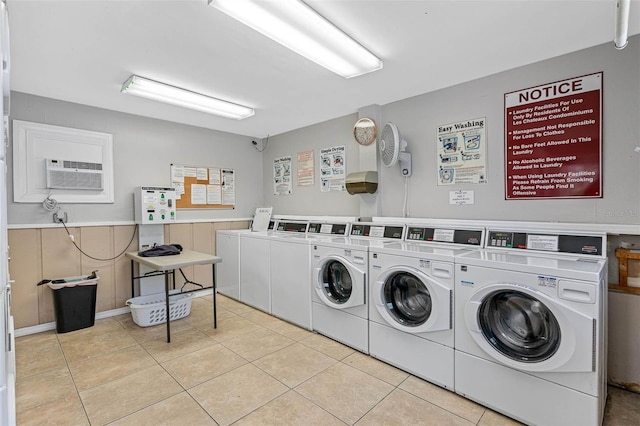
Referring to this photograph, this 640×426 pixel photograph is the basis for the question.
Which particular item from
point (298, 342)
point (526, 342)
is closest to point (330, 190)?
point (298, 342)

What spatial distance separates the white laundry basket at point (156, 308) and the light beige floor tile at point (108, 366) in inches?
21.2

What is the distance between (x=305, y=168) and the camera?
4.55 metres

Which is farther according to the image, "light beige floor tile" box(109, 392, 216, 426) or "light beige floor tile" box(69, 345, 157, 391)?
"light beige floor tile" box(69, 345, 157, 391)

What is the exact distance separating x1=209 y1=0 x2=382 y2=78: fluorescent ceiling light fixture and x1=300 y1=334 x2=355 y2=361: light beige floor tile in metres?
2.41

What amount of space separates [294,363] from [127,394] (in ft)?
3.95

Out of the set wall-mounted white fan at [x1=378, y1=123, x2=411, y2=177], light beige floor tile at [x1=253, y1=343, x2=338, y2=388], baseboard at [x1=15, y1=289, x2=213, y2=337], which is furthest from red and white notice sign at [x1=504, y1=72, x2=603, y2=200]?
baseboard at [x1=15, y1=289, x2=213, y2=337]

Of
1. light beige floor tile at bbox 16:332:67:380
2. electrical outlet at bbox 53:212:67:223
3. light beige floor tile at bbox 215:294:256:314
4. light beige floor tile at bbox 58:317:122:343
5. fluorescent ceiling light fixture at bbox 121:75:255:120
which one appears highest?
fluorescent ceiling light fixture at bbox 121:75:255:120

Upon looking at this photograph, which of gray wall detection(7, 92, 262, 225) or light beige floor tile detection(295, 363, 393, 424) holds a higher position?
gray wall detection(7, 92, 262, 225)

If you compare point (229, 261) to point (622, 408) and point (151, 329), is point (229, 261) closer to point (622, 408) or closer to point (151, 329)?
point (151, 329)

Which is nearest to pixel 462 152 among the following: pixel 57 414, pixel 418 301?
pixel 418 301

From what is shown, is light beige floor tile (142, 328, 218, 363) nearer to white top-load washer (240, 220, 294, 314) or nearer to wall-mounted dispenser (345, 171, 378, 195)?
white top-load washer (240, 220, 294, 314)

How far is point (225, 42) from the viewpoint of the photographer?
2.29 meters

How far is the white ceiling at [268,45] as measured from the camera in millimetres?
1926

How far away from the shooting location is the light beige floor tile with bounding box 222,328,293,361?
2795 mm
